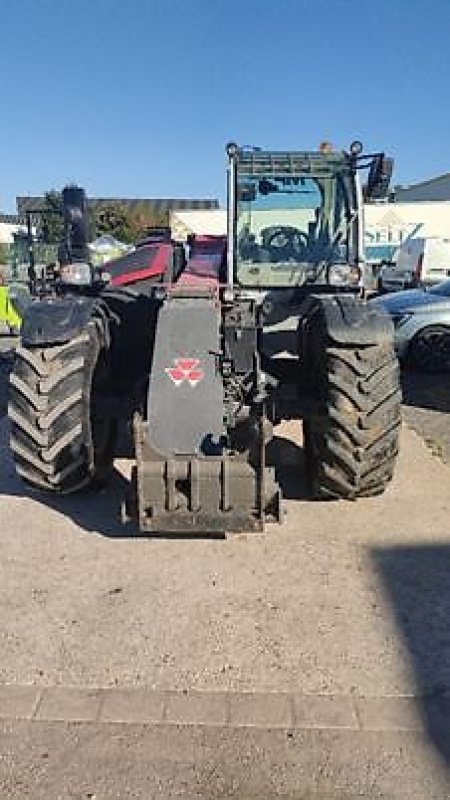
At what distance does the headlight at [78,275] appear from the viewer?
20.7ft

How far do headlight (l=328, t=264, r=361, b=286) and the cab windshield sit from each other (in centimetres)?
32

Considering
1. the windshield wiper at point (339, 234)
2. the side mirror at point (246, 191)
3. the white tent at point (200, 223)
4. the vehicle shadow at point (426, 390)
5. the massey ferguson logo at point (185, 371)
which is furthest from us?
the white tent at point (200, 223)

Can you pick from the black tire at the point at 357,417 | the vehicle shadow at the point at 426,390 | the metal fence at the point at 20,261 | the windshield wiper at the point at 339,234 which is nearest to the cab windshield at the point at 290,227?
the windshield wiper at the point at 339,234

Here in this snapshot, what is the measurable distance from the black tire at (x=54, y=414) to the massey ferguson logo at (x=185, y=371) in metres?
0.61

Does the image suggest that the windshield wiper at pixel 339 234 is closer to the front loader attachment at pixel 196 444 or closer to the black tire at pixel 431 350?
the front loader attachment at pixel 196 444

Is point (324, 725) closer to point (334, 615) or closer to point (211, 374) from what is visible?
point (334, 615)

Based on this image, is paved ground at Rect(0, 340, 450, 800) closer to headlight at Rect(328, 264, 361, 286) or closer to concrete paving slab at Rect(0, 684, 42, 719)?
concrete paving slab at Rect(0, 684, 42, 719)

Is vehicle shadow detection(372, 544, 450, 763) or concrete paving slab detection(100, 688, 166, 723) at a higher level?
concrete paving slab detection(100, 688, 166, 723)

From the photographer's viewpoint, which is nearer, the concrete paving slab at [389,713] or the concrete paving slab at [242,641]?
the concrete paving slab at [242,641]

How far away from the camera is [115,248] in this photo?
2461 centimetres

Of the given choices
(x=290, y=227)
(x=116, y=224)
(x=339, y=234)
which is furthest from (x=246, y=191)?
(x=116, y=224)

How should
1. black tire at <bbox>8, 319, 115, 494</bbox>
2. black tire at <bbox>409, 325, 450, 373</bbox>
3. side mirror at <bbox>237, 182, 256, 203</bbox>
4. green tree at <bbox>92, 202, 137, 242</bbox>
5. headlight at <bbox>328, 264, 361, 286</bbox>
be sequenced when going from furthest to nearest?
green tree at <bbox>92, 202, 137, 242</bbox>, black tire at <bbox>409, 325, 450, 373</bbox>, side mirror at <bbox>237, 182, 256, 203</bbox>, headlight at <bbox>328, 264, 361, 286</bbox>, black tire at <bbox>8, 319, 115, 494</bbox>

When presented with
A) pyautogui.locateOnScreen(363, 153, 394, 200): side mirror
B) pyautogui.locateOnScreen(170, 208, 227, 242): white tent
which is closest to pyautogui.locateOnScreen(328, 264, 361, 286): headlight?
pyautogui.locateOnScreen(363, 153, 394, 200): side mirror

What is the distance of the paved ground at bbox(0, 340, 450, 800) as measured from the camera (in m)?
2.70
